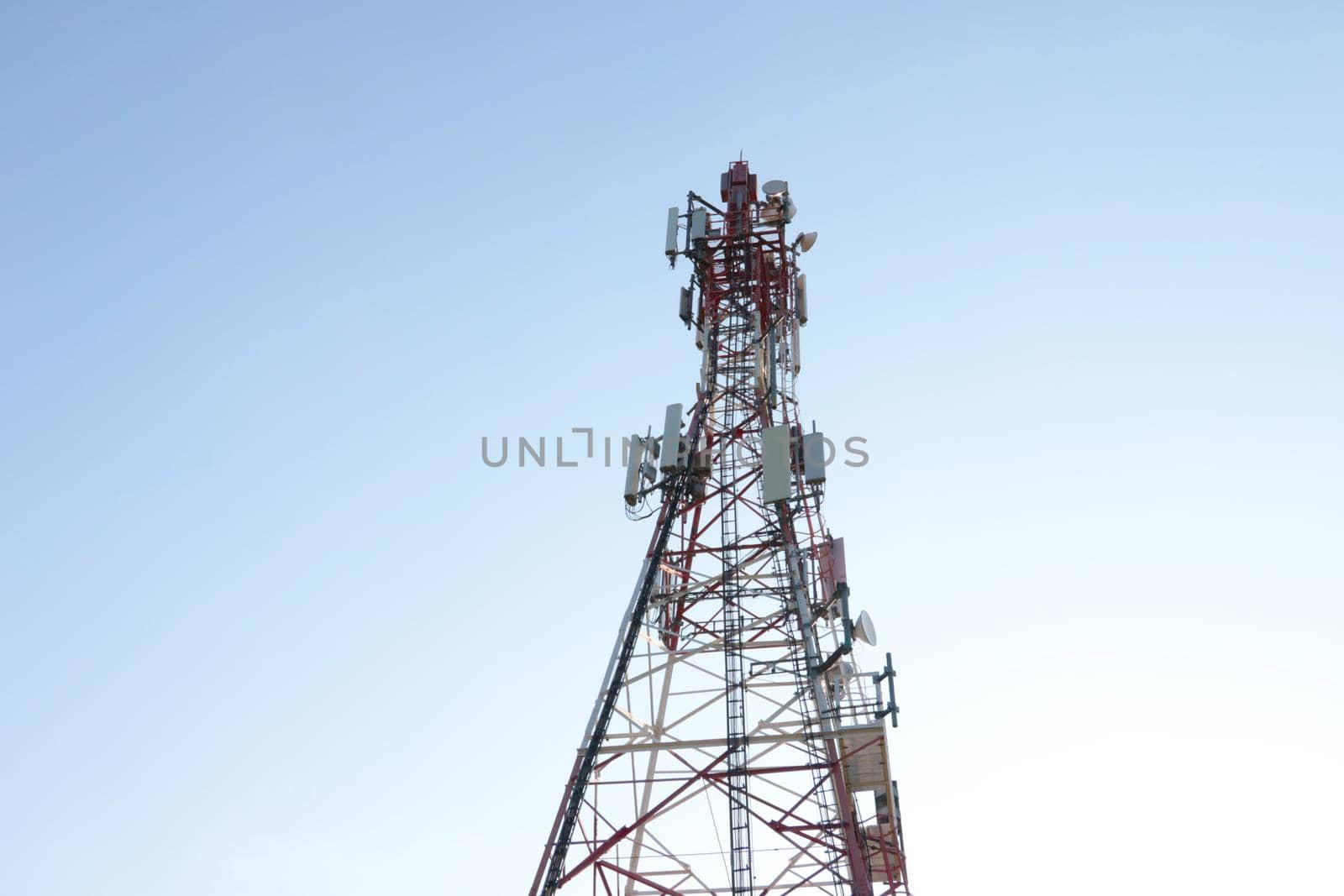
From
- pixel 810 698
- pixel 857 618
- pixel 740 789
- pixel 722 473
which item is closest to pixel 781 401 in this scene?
pixel 722 473

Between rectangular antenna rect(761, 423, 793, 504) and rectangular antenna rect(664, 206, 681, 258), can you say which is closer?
rectangular antenna rect(761, 423, 793, 504)

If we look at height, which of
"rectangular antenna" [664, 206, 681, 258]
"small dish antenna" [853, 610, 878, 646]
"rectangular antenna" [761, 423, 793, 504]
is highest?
"rectangular antenna" [664, 206, 681, 258]

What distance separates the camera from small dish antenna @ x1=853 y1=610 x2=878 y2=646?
103 ft

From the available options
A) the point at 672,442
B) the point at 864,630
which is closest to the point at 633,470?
the point at 672,442

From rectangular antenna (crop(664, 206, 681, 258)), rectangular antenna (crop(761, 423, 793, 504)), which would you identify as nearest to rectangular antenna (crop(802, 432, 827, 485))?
rectangular antenna (crop(761, 423, 793, 504))

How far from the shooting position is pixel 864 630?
31578 mm

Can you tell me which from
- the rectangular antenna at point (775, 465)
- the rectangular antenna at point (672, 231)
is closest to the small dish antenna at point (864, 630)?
the rectangular antenna at point (775, 465)

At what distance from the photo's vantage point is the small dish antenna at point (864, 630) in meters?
31.5

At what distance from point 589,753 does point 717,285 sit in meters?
16.2

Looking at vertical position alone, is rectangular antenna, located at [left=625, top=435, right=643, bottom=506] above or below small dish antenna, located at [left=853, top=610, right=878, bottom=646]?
above

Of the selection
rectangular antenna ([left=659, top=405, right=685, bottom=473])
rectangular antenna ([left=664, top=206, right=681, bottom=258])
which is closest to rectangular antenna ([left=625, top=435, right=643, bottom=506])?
rectangular antenna ([left=659, top=405, right=685, bottom=473])

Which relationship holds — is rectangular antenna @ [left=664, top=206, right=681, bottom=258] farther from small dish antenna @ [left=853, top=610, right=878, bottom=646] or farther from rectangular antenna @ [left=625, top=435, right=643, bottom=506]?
small dish antenna @ [left=853, top=610, right=878, bottom=646]

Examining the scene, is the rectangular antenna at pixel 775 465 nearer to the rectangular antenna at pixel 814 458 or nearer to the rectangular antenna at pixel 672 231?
the rectangular antenna at pixel 814 458

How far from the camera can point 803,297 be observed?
130 ft
